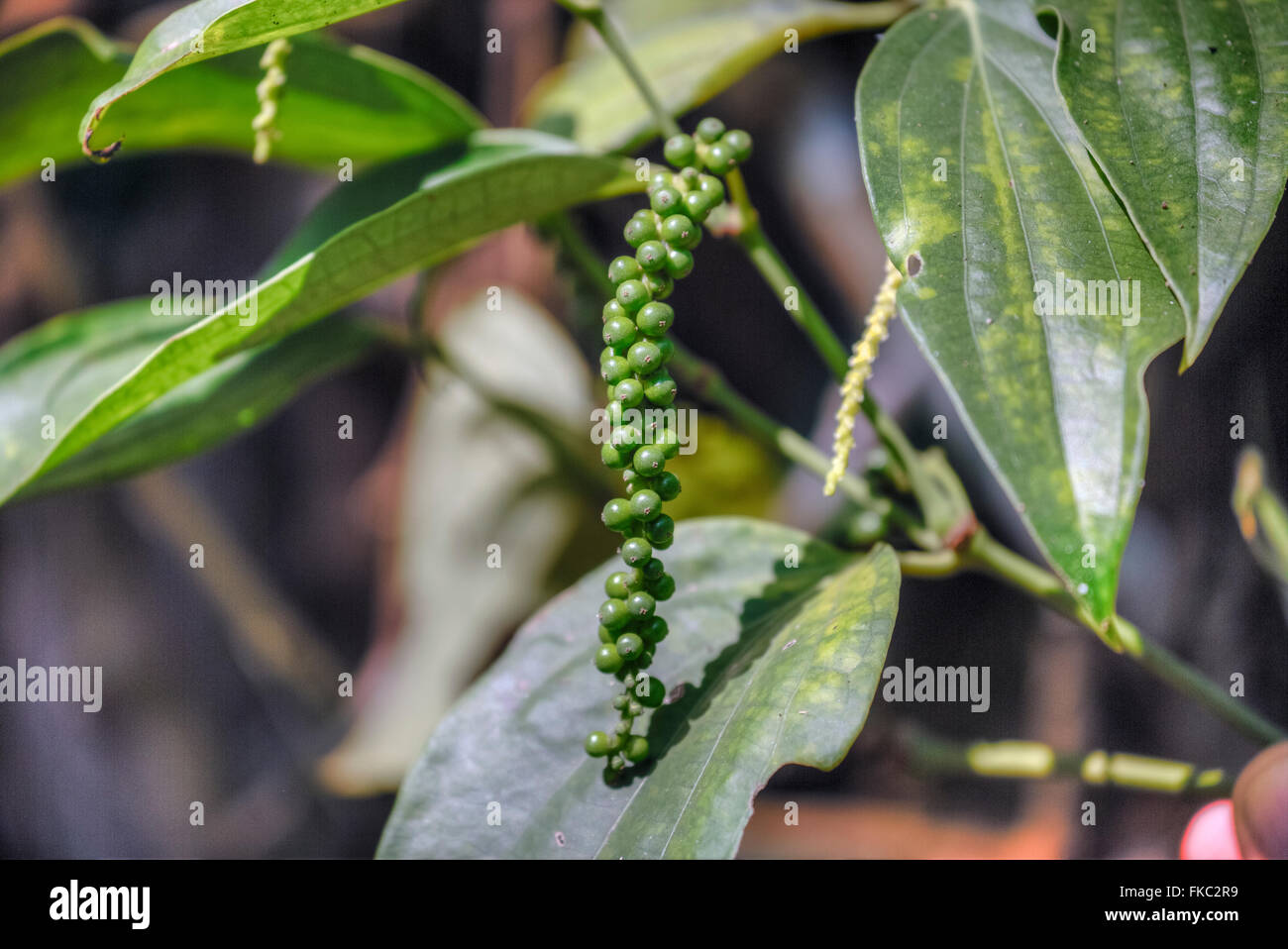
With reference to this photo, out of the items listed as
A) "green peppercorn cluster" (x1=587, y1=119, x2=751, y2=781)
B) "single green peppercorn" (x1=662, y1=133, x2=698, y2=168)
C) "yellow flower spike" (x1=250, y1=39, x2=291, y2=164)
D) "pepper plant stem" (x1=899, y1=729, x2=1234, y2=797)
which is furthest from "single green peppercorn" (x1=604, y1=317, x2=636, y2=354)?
"pepper plant stem" (x1=899, y1=729, x2=1234, y2=797)

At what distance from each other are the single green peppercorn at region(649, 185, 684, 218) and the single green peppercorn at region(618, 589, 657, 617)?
164mm

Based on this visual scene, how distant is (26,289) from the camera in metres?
1.10

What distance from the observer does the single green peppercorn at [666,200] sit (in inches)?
15.6

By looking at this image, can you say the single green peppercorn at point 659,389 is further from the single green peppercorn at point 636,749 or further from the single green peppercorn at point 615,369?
the single green peppercorn at point 636,749

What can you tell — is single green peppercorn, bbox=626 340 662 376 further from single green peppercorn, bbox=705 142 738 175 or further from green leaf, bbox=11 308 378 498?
green leaf, bbox=11 308 378 498

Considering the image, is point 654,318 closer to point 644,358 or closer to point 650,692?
point 644,358

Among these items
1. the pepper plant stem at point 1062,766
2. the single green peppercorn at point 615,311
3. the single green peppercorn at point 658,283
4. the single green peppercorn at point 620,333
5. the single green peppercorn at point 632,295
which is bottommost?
the pepper plant stem at point 1062,766

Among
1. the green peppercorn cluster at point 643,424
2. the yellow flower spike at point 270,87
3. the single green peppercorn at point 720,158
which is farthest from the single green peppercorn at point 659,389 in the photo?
the yellow flower spike at point 270,87

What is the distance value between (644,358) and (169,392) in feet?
1.04

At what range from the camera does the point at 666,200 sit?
0.40m

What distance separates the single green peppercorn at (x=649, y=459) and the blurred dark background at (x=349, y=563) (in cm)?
49

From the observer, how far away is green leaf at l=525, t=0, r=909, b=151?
582mm

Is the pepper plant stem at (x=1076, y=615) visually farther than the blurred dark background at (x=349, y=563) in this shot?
No

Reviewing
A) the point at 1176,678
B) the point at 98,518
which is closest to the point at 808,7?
the point at 1176,678
